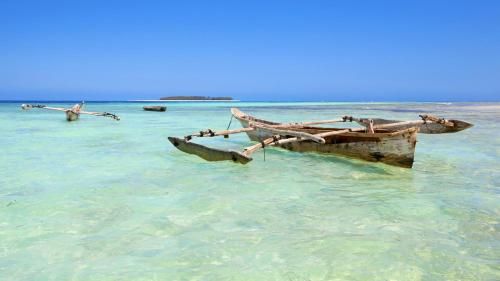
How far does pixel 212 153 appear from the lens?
6.85m

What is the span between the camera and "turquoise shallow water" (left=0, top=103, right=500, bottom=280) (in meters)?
3.10

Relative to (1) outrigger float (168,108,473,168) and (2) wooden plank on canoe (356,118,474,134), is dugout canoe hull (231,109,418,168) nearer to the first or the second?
(1) outrigger float (168,108,473,168)

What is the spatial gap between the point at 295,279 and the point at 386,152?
4634mm

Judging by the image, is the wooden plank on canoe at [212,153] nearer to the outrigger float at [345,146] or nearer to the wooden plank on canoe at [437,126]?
the outrigger float at [345,146]

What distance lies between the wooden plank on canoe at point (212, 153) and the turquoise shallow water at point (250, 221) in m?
0.30

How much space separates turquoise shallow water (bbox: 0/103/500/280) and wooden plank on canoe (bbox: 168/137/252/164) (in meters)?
0.30

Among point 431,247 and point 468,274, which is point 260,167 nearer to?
point 431,247

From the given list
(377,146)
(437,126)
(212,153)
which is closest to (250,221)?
(212,153)

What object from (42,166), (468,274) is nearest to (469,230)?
(468,274)

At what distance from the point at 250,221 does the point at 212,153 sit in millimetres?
2772

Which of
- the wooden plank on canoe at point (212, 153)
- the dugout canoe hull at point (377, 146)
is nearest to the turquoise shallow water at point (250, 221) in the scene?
the dugout canoe hull at point (377, 146)

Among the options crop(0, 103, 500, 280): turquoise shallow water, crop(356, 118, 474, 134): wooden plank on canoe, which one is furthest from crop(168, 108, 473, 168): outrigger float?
crop(356, 118, 474, 134): wooden plank on canoe

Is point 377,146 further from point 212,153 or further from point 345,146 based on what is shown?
point 212,153

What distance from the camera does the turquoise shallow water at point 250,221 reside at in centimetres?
310
